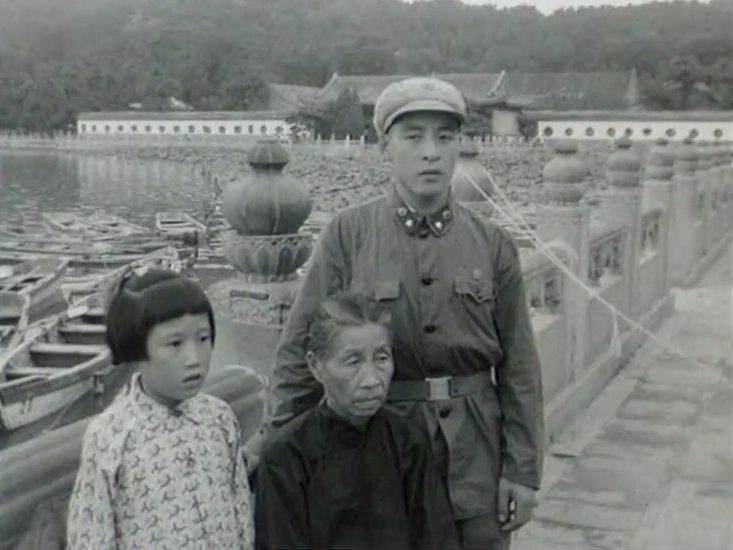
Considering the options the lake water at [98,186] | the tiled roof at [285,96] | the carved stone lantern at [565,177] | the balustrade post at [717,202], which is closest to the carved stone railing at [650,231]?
the carved stone lantern at [565,177]

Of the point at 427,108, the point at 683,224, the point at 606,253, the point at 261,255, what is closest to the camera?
the point at 427,108

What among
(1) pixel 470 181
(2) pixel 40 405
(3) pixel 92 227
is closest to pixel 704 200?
(1) pixel 470 181

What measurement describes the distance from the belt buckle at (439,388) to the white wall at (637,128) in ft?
144

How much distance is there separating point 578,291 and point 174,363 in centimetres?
427

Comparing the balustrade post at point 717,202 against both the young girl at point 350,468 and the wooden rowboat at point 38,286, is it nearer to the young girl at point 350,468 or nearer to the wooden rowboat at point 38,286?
the wooden rowboat at point 38,286

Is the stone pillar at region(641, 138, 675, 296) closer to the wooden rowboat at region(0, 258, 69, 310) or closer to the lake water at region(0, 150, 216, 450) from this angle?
the wooden rowboat at region(0, 258, 69, 310)

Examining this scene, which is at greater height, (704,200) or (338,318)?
(338,318)

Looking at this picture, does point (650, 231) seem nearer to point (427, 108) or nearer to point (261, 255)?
point (261, 255)

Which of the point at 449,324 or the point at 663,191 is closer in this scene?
the point at 449,324

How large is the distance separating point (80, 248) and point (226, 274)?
353 centimetres

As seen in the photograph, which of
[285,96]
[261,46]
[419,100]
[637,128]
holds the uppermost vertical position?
[261,46]

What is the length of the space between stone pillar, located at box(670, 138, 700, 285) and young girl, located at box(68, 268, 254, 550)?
8733mm

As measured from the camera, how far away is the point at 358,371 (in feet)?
6.81

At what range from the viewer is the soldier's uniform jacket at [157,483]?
1.91 metres
